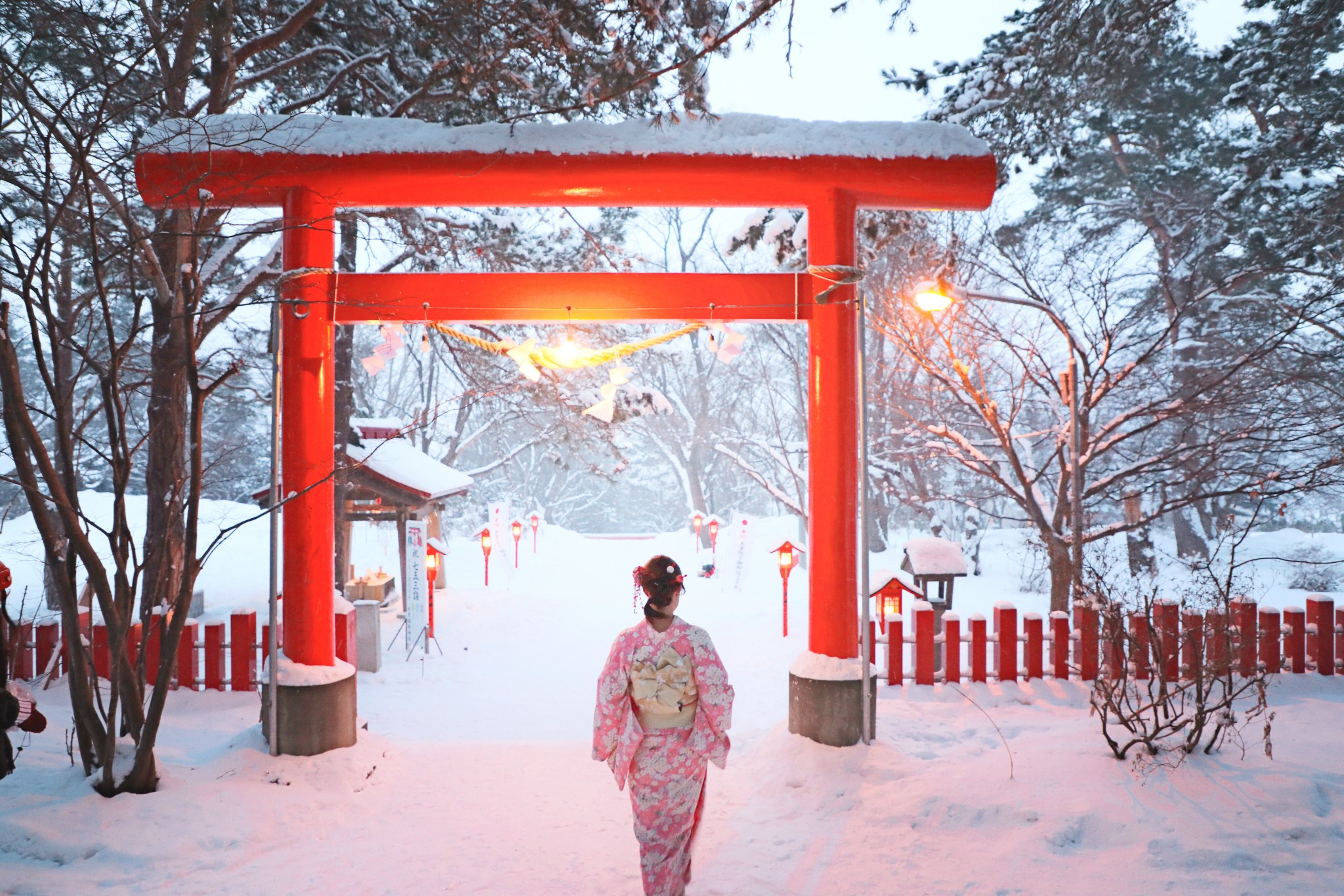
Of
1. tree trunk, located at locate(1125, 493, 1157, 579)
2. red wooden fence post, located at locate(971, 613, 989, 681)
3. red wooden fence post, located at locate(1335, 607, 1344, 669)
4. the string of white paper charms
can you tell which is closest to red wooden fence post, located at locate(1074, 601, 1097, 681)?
red wooden fence post, located at locate(971, 613, 989, 681)

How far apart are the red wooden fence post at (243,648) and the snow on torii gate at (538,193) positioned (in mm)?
1816

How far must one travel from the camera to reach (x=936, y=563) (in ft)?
30.1

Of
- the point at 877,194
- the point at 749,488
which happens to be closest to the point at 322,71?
the point at 877,194

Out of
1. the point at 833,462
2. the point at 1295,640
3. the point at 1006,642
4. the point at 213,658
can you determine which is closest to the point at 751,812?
the point at 833,462

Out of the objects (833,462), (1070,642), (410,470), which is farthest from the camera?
(410,470)

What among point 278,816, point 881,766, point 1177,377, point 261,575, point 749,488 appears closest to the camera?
point 278,816

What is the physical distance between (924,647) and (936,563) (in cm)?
197

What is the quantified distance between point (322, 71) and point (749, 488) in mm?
32626

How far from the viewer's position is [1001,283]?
18609 mm

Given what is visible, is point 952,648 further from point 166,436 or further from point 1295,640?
point 166,436

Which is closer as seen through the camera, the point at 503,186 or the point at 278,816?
the point at 278,816

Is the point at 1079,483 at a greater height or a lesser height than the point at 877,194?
lesser

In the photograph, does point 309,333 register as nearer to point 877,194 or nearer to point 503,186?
point 503,186

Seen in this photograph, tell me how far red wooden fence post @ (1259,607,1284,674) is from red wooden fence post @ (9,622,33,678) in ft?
37.6
